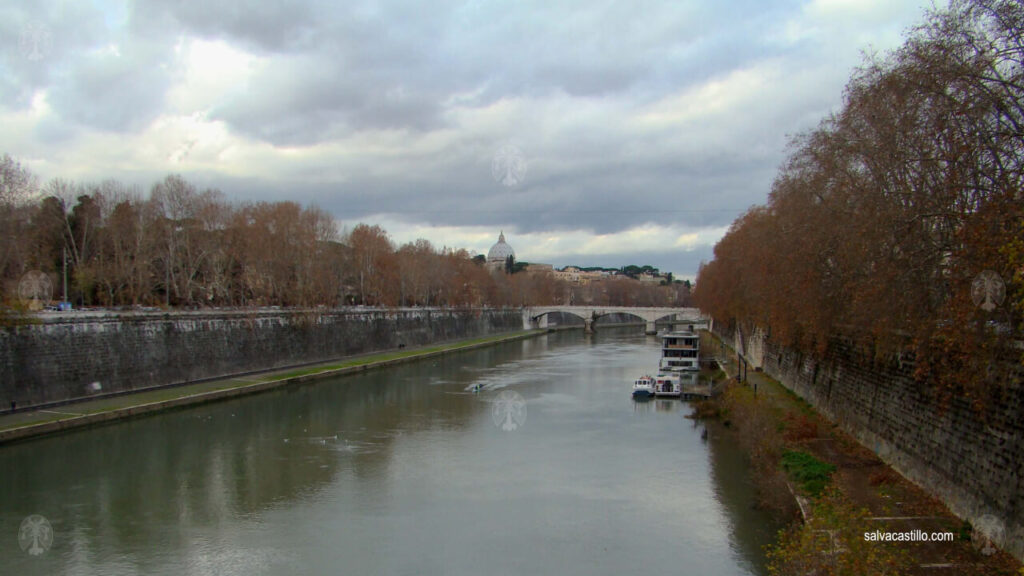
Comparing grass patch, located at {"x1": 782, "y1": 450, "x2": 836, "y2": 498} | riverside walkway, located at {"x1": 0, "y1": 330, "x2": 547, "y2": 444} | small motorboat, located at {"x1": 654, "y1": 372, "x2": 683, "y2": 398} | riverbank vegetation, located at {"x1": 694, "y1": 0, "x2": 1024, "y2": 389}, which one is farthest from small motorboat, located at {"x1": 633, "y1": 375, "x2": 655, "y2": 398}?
riverside walkway, located at {"x1": 0, "y1": 330, "x2": 547, "y2": 444}

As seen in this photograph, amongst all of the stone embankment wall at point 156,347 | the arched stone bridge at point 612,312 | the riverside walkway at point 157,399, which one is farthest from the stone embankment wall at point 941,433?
the arched stone bridge at point 612,312

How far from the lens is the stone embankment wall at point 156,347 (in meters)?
21.4

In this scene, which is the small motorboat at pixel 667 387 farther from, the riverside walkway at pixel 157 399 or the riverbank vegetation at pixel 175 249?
the riverbank vegetation at pixel 175 249

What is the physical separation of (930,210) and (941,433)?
3782mm

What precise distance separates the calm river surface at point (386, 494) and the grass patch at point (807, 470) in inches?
39.4

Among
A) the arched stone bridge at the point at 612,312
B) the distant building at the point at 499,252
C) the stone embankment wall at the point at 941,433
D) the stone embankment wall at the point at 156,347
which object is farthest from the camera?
the distant building at the point at 499,252

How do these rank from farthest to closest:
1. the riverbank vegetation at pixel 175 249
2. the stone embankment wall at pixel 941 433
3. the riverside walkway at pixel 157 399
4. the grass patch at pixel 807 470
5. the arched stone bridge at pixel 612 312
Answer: the arched stone bridge at pixel 612 312
the riverbank vegetation at pixel 175 249
the riverside walkway at pixel 157 399
the grass patch at pixel 807 470
the stone embankment wall at pixel 941 433

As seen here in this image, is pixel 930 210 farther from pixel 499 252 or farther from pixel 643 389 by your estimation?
pixel 499 252

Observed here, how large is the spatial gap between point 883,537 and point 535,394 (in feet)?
66.8

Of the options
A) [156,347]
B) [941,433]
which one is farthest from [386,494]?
[156,347]

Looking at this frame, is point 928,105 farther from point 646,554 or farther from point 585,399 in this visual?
point 585,399

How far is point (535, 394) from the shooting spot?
29.0 meters

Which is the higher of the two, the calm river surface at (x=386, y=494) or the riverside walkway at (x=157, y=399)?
the riverside walkway at (x=157, y=399)

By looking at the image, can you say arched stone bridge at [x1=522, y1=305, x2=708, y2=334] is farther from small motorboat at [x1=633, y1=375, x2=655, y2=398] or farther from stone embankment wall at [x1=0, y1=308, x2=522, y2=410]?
small motorboat at [x1=633, y1=375, x2=655, y2=398]
